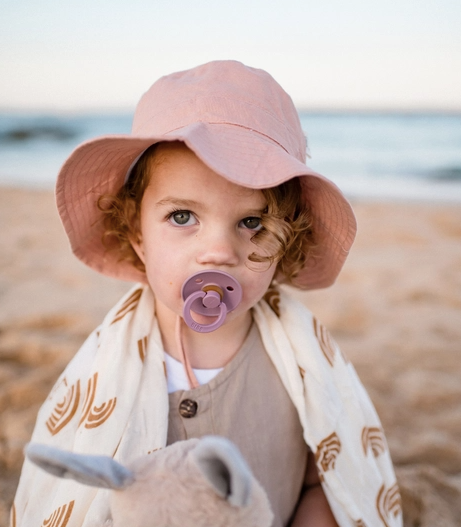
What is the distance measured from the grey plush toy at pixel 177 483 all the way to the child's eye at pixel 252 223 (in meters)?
0.54

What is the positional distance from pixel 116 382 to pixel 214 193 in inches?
18.3

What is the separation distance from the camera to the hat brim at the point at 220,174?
1.00 metres

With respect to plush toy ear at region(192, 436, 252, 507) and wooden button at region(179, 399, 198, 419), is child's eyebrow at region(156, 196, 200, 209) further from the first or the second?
plush toy ear at region(192, 436, 252, 507)

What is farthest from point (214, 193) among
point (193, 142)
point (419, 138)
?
point (419, 138)

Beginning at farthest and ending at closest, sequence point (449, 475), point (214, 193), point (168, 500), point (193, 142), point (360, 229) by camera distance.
Answer: 1. point (360, 229)
2. point (449, 475)
3. point (214, 193)
4. point (193, 142)
5. point (168, 500)

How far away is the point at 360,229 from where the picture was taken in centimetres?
413

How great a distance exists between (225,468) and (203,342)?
655 mm

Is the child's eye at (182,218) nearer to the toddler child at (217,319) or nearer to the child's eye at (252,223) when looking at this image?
the toddler child at (217,319)

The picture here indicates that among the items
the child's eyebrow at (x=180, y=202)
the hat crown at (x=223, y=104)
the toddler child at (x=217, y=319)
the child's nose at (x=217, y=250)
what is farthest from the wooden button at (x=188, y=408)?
the hat crown at (x=223, y=104)

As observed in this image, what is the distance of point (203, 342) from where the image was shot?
126 centimetres

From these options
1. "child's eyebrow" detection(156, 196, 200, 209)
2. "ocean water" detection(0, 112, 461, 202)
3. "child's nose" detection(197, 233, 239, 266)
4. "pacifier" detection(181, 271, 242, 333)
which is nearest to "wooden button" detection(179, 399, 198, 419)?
"pacifier" detection(181, 271, 242, 333)

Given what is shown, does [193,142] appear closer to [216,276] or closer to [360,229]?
[216,276]

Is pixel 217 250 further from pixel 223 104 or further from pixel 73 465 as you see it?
pixel 73 465

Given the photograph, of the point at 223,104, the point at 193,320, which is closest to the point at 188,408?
the point at 193,320
